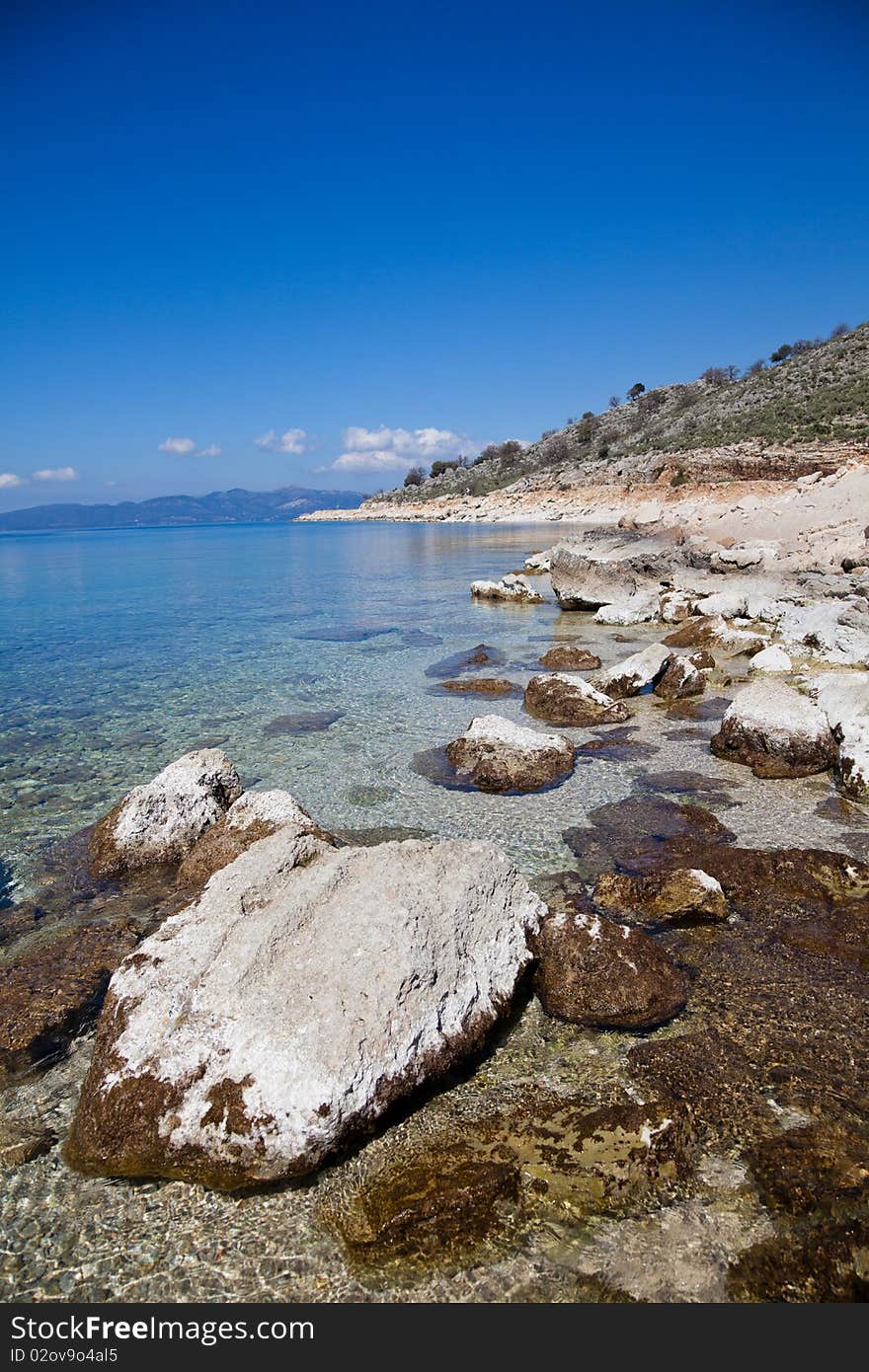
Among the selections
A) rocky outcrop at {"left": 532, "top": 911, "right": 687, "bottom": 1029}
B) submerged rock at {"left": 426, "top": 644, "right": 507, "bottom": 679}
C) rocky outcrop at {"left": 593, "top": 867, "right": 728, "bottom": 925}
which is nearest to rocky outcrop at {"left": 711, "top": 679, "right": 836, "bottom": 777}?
rocky outcrop at {"left": 593, "top": 867, "right": 728, "bottom": 925}

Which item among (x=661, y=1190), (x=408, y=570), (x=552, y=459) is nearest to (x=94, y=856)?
(x=661, y=1190)

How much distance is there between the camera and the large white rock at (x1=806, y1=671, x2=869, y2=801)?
9180 mm

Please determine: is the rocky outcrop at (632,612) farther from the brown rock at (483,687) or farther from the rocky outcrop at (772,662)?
the brown rock at (483,687)

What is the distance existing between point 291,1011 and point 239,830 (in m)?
3.47

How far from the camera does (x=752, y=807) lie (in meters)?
8.98

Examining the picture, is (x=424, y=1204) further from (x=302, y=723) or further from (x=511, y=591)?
(x=511, y=591)

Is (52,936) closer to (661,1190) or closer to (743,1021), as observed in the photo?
(661,1190)

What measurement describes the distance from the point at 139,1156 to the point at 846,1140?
4.22 meters

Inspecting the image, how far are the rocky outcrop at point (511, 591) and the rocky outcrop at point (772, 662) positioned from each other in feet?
46.2

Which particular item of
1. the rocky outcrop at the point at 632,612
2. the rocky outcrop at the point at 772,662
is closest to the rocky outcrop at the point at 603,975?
the rocky outcrop at the point at 772,662

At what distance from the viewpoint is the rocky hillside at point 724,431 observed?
176ft

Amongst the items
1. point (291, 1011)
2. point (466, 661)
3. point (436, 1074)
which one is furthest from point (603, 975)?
point (466, 661)

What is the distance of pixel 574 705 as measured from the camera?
42.9 ft
